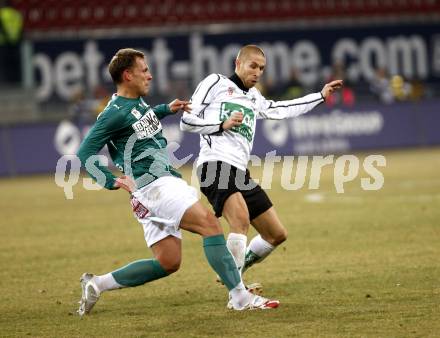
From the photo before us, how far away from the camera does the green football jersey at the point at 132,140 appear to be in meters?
7.49

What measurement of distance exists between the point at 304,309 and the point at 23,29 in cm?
2285

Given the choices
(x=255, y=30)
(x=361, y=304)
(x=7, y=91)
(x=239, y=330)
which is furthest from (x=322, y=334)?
(x=255, y=30)

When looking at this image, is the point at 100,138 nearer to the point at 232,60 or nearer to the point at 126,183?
the point at 126,183

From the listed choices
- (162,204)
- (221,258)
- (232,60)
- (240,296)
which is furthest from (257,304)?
(232,60)

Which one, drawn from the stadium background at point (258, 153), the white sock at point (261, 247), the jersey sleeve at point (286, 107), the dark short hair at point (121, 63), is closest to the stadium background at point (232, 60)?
the stadium background at point (258, 153)

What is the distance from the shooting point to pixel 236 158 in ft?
28.3

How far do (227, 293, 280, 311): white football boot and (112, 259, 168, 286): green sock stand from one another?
0.63 meters

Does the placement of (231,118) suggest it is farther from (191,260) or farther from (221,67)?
(221,67)

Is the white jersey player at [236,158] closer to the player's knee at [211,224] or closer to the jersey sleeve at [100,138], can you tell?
the player's knee at [211,224]

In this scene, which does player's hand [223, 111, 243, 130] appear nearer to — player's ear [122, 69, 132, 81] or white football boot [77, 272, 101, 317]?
player's ear [122, 69, 132, 81]

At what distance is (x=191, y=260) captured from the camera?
10.8 m

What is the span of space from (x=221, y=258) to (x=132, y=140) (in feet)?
3.73

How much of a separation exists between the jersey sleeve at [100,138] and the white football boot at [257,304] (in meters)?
1.39

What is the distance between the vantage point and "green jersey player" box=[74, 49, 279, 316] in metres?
7.45
